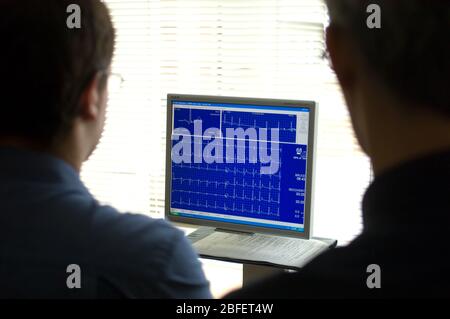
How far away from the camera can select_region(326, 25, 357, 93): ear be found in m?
0.80

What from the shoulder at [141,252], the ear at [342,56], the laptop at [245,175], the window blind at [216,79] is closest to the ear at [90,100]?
the shoulder at [141,252]

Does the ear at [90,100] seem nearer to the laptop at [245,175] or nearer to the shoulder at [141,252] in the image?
the shoulder at [141,252]

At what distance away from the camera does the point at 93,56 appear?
1.04 metres

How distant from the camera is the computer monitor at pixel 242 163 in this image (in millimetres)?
1870

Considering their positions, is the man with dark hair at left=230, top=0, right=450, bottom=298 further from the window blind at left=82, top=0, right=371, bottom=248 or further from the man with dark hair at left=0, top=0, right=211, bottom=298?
the window blind at left=82, top=0, right=371, bottom=248

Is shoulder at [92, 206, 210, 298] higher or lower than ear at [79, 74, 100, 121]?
lower

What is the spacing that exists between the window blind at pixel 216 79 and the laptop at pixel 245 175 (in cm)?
36
